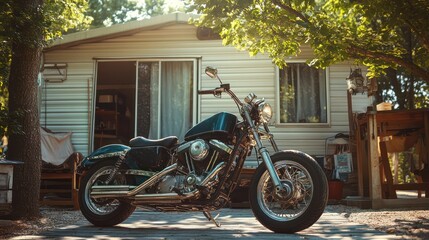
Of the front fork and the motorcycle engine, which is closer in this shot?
the front fork

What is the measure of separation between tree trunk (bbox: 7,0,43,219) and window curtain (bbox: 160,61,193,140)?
13.2ft

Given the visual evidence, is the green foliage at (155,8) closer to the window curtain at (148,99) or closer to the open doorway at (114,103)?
the open doorway at (114,103)

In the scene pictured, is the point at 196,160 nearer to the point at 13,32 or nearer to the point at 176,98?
the point at 13,32

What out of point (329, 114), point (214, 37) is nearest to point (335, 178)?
point (329, 114)

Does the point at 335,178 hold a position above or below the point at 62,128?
below

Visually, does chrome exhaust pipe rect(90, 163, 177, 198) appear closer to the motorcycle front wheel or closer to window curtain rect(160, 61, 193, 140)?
the motorcycle front wheel

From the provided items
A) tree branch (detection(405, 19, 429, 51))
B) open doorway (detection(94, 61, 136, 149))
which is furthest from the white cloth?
tree branch (detection(405, 19, 429, 51))

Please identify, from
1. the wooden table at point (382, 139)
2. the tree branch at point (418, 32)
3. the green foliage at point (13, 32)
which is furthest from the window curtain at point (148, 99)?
the tree branch at point (418, 32)

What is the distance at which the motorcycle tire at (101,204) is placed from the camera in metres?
4.51

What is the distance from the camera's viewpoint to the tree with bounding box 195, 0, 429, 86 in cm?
569

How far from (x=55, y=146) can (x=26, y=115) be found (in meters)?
3.81

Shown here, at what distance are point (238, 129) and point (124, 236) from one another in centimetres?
126

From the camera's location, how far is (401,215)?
5285mm

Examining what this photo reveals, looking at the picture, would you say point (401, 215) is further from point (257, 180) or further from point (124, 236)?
point (124, 236)
